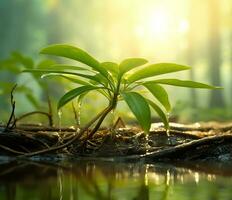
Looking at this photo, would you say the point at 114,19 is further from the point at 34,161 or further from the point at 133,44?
the point at 34,161

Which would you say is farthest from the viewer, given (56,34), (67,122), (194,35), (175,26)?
(175,26)

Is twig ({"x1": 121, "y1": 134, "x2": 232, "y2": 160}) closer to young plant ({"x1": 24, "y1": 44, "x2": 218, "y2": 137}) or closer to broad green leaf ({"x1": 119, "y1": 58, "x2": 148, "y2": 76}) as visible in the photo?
young plant ({"x1": 24, "y1": 44, "x2": 218, "y2": 137})

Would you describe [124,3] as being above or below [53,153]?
above

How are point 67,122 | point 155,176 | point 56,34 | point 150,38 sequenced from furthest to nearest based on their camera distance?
1. point 150,38
2. point 56,34
3. point 67,122
4. point 155,176

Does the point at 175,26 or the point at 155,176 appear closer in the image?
the point at 155,176

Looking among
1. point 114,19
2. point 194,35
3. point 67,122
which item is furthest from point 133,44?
point 67,122

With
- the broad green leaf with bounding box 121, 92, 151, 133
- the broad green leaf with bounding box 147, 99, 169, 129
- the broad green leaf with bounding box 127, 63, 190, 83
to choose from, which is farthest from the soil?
the broad green leaf with bounding box 127, 63, 190, 83

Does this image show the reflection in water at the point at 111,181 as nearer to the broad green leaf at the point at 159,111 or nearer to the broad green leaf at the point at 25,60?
the broad green leaf at the point at 159,111

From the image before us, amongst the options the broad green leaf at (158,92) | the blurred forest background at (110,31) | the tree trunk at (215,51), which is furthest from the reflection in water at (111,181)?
the blurred forest background at (110,31)
